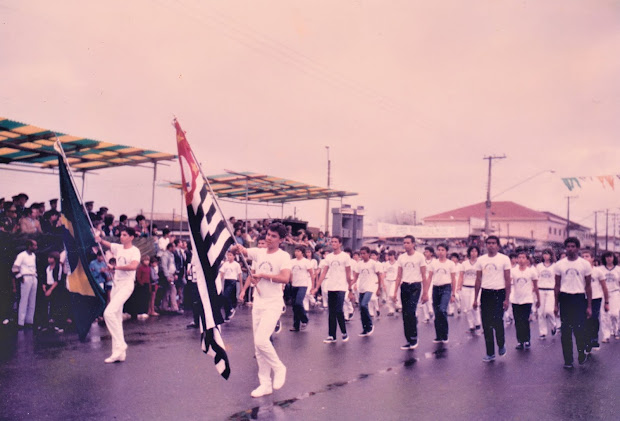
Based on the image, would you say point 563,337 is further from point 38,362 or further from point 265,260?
point 38,362

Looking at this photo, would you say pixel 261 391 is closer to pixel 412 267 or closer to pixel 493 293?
pixel 493 293

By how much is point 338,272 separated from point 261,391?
491cm

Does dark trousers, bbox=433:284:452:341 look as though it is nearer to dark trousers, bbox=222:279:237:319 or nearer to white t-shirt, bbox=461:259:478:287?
white t-shirt, bbox=461:259:478:287

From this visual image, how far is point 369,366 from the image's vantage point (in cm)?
817

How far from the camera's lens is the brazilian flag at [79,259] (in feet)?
27.5

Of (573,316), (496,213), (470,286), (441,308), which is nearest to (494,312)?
(573,316)

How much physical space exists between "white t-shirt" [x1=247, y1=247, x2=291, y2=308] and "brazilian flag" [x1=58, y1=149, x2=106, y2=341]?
3.03 m

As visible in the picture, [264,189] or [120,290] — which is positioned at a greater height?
[264,189]

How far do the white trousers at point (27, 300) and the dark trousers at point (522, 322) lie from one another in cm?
929

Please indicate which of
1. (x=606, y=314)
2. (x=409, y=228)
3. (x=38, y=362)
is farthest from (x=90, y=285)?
(x=409, y=228)

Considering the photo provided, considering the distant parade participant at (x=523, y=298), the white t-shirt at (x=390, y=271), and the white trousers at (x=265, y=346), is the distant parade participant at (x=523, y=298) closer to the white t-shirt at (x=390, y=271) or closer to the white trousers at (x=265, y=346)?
the white trousers at (x=265, y=346)

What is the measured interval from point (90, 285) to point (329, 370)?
12.0ft

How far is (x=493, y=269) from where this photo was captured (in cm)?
904

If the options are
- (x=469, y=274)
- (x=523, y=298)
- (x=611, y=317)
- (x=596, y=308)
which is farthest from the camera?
(x=469, y=274)
